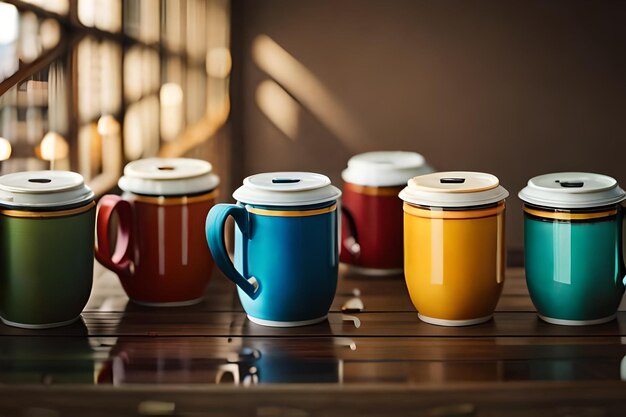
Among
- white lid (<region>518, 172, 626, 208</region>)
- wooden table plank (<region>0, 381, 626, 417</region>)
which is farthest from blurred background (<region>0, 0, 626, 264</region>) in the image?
wooden table plank (<region>0, 381, 626, 417</region>)

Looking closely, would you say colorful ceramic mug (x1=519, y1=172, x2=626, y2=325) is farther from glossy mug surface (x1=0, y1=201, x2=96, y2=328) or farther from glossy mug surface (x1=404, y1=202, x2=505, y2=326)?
glossy mug surface (x1=0, y1=201, x2=96, y2=328)

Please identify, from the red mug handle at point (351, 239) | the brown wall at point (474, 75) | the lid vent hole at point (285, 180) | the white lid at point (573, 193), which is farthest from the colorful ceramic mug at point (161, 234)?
the brown wall at point (474, 75)

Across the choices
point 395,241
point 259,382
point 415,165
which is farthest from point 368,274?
point 259,382

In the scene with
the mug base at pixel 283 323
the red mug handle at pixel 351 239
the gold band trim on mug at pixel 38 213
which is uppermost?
the gold band trim on mug at pixel 38 213

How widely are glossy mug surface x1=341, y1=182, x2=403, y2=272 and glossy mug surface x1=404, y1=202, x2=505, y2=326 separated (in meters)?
0.20

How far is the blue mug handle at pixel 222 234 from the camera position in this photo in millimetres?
1043

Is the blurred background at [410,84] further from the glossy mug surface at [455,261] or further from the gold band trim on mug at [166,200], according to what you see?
the glossy mug surface at [455,261]

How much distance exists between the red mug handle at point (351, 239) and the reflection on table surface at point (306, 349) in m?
0.15

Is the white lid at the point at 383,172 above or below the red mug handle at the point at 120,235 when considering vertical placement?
above

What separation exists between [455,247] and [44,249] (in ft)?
1.45

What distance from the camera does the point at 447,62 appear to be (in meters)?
1.97

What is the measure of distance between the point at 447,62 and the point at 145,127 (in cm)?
63

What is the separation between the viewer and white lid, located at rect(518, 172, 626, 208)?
1029mm

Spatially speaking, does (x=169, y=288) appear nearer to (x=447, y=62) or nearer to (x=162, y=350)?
(x=162, y=350)
